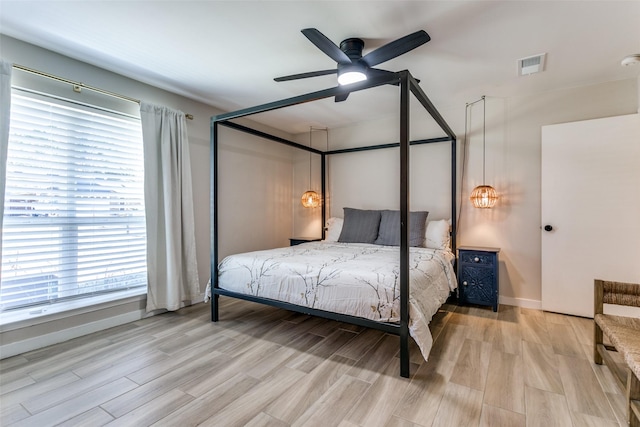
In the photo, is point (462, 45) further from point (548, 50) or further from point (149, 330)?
point (149, 330)

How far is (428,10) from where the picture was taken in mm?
1895

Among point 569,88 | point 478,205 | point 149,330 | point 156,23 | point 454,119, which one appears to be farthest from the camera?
point 454,119

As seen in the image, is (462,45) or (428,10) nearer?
(428,10)

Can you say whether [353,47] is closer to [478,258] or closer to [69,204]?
[478,258]

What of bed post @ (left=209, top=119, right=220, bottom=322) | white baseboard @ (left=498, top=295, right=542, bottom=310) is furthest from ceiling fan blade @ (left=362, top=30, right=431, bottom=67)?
white baseboard @ (left=498, top=295, right=542, bottom=310)

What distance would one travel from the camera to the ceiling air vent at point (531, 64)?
97.2 inches

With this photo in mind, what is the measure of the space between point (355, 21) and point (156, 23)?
4.53ft

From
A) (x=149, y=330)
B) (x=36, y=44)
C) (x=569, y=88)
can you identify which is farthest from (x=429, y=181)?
(x=36, y=44)

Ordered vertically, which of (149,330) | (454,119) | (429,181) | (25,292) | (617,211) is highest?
(454,119)

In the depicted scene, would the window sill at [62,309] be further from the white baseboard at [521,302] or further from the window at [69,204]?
the white baseboard at [521,302]

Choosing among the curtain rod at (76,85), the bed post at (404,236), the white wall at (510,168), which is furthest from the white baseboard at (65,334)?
the white wall at (510,168)

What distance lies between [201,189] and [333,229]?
5.94 feet

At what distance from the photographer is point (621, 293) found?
6.23 ft

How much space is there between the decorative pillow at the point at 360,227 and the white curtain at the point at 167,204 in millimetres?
1878
